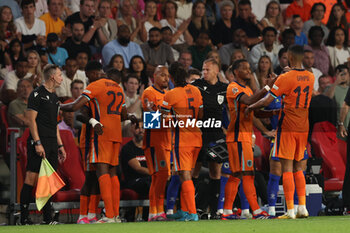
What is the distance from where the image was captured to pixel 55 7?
14023mm

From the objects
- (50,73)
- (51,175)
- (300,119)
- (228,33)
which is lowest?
(51,175)

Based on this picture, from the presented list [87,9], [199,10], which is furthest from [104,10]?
[199,10]

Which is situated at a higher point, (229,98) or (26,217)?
(229,98)

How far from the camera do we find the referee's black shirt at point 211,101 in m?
10.2

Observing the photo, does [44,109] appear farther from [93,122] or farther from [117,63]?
[117,63]

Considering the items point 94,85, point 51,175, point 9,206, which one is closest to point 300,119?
point 94,85

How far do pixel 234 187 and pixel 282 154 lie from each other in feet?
3.49

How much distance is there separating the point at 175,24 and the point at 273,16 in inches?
97.3

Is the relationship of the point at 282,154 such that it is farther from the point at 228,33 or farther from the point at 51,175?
the point at 228,33

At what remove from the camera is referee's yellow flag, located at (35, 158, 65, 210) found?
943 centimetres

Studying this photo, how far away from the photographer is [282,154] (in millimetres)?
8836

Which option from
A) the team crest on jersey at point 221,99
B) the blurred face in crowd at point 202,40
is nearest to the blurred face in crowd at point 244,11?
the blurred face in crowd at point 202,40

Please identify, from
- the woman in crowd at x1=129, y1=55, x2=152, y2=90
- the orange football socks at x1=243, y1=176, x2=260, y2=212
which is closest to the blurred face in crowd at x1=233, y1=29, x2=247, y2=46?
the woman in crowd at x1=129, y1=55, x2=152, y2=90

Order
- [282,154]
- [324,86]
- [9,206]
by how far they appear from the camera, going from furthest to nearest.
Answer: [324,86]
[9,206]
[282,154]
